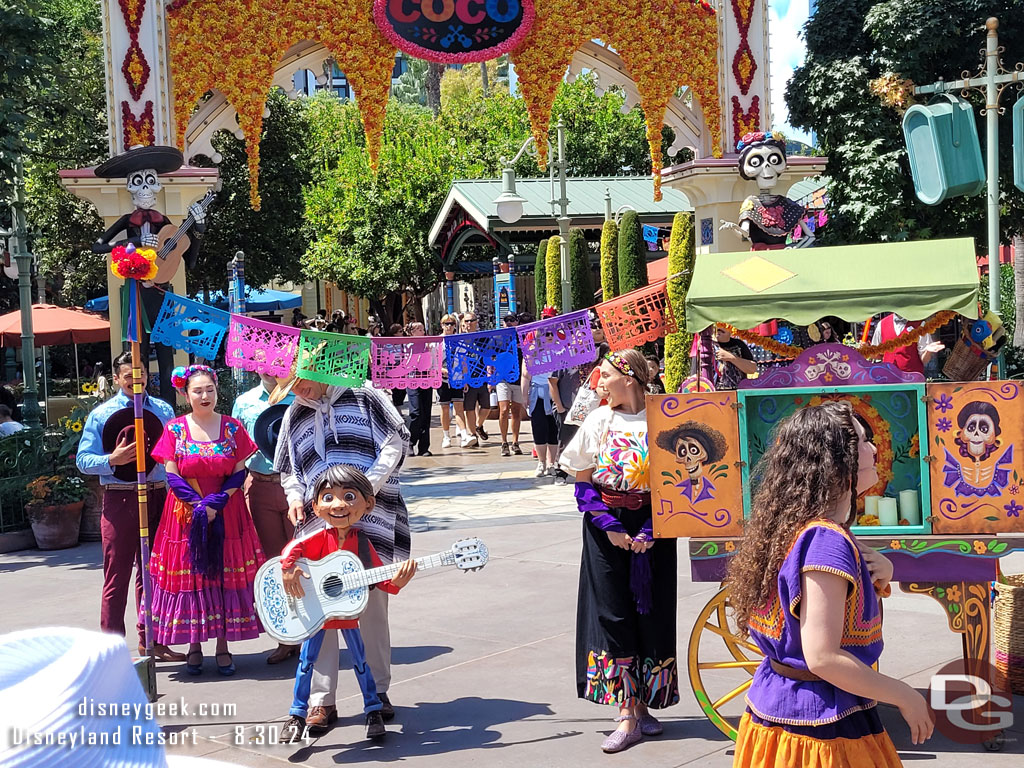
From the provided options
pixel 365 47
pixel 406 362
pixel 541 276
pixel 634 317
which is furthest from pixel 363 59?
pixel 541 276

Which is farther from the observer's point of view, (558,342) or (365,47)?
(365,47)

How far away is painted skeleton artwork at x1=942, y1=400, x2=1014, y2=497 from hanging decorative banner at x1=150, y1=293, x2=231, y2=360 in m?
4.00

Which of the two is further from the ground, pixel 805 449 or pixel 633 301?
pixel 633 301

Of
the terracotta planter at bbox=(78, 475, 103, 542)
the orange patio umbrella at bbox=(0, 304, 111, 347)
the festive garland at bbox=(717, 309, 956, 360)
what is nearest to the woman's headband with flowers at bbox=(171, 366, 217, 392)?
the festive garland at bbox=(717, 309, 956, 360)

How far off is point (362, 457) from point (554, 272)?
15156 mm

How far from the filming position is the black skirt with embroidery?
218 inches

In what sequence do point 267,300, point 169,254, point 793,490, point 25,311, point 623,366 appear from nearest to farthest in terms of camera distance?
1. point 793,490
2. point 623,366
3. point 169,254
4. point 25,311
5. point 267,300

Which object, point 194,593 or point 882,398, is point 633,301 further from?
point 194,593

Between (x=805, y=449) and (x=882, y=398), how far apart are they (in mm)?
2428

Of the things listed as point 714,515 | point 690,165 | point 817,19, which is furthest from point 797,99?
point 714,515

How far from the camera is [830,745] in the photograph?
3.08 meters

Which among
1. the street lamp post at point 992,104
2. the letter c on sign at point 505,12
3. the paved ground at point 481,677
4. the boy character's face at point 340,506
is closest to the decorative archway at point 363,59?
the letter c on sign at point 505,12

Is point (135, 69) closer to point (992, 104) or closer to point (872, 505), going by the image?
point (992, 104)

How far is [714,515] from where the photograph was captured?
207 inches
